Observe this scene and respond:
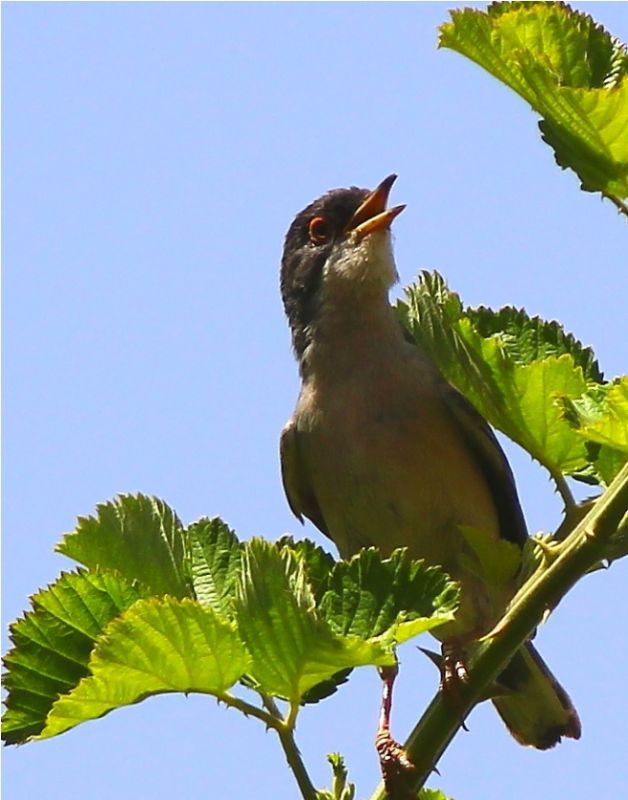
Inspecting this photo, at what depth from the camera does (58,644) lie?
2367mm

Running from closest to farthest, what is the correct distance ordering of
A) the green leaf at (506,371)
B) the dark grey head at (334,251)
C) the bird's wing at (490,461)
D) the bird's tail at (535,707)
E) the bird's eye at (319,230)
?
the green leaf at (506,371), the bird's wing at (490,461), the bird's tail at (535,707), the dark grey head at (334,251), the bird's eye at (319,230)

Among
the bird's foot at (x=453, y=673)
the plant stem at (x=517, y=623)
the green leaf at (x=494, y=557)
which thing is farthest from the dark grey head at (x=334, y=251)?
the plant stem at (x=517, y=623)

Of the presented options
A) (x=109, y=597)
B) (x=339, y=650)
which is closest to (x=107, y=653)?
(x=109, y=597)

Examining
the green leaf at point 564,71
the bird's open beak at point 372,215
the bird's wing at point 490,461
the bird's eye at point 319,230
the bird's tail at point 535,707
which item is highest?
the bird's eye at point 319,230

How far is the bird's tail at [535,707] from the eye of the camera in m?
6.21

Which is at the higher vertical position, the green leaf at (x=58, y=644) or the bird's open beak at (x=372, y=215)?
the bird's open beak at (x=372, y=215)

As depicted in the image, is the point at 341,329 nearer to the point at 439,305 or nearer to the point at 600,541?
the point at 439,305

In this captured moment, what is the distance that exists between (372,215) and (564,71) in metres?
4.30

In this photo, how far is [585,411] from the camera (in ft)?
7.77

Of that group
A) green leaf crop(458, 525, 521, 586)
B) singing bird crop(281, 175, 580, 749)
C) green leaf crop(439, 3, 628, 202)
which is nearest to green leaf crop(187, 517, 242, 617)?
green leaf crop(458, 525, 521, 586)

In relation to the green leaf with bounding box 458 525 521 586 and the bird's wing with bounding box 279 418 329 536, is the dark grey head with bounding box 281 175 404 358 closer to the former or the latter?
the bird's wing with bounding box 279 418 329 536

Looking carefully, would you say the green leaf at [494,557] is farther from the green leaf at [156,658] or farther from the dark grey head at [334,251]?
the dark grey head at [334,251]

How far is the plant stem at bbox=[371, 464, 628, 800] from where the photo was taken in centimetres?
223

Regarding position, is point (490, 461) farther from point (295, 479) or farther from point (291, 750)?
point (291, 750)
